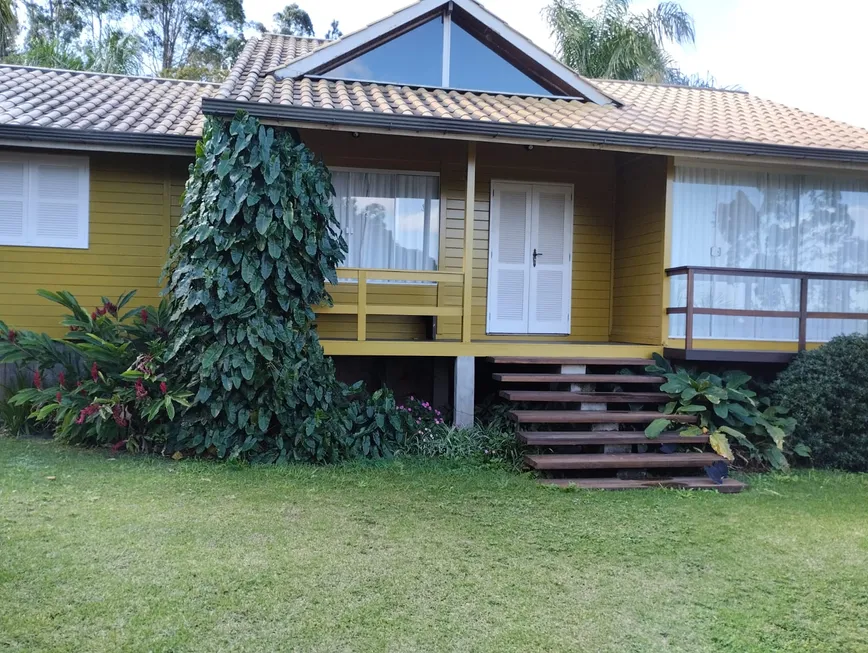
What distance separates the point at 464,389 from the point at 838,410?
12.3 ft

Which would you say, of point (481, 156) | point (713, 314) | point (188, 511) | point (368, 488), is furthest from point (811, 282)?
point (188, 511)

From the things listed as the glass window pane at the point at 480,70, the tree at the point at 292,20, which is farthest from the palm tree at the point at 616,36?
the tree at the point at 292,20

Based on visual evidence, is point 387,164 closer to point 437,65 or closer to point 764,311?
point 437,65

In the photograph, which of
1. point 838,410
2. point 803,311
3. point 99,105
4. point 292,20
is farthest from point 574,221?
point 292,20

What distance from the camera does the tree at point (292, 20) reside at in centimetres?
2975

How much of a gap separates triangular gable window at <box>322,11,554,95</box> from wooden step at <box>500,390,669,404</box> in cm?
418

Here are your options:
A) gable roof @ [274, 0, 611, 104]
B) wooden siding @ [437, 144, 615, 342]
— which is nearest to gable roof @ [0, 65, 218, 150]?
gable roof @ [274, 0, 611, 104]

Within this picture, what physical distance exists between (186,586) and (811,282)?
723 centimetres

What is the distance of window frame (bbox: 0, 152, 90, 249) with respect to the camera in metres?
7.65

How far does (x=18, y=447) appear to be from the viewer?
6.29m

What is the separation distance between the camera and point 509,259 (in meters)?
8.62

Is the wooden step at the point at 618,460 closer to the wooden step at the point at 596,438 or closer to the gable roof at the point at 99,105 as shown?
the wooden step at the point at 596,438

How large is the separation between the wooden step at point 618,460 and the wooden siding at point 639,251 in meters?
1.77

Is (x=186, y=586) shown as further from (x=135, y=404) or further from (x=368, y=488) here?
(x=135, y=404)
